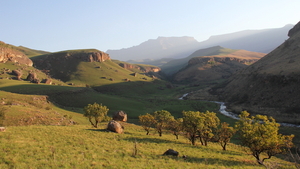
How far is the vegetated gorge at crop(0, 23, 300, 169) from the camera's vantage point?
23.3m

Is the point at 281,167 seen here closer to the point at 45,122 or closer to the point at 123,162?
the point at 123,162

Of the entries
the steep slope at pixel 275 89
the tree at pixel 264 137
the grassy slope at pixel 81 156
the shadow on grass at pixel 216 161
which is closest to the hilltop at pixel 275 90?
the steep slope at pixel 275 89

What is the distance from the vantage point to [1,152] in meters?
19.9

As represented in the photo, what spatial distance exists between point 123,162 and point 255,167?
20.3 meters

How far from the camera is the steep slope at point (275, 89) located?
71.1m

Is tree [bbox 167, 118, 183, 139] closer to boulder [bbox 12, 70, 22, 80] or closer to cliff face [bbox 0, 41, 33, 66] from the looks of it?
boulder [bbox 12, 70, 22, 80]

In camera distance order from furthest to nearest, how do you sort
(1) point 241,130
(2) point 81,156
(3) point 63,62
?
(3) point 63,62, (1) point 241,130, (2) point 81,156

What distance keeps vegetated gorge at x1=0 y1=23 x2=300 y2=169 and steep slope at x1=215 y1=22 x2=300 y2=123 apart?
40cm

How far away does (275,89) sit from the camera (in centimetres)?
8262

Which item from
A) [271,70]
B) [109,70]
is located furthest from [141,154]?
[109,70]

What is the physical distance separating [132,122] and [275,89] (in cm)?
7271

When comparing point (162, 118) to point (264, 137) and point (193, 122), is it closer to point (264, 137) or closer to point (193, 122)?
point (193, 122)

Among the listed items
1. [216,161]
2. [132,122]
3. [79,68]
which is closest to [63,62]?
[79,68]

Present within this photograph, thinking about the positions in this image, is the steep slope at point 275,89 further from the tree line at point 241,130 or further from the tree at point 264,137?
the tree at point 264,137
